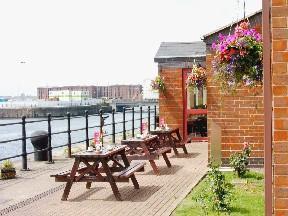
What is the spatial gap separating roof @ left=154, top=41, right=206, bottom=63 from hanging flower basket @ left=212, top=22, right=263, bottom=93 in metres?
12.5

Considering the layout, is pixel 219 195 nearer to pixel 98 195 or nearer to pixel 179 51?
pixel 98 195

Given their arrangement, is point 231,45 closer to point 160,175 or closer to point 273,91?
point 273,91

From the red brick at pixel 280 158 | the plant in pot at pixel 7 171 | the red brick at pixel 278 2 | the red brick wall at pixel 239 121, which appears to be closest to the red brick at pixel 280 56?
the red brick at pixel 278 2

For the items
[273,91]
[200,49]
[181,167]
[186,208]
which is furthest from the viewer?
[200,49]

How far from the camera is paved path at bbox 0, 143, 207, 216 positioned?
7.61 metres

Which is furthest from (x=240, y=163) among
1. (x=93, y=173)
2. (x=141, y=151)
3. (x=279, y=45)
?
(x=279, y=45)

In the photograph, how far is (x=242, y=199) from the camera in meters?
7.84

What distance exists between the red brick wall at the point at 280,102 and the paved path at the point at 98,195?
3.42 meters

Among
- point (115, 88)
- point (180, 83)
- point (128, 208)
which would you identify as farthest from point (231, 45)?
point (115, 88)

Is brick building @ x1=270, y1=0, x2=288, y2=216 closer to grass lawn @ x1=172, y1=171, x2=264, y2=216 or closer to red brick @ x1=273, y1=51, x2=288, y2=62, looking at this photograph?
red brick @ x1=273, y1=51, x2=288, y2=62

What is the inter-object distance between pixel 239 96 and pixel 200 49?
959cm

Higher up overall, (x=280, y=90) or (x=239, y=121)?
(x=280, y=90)

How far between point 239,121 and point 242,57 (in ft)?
15.7

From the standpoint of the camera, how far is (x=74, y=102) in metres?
156
